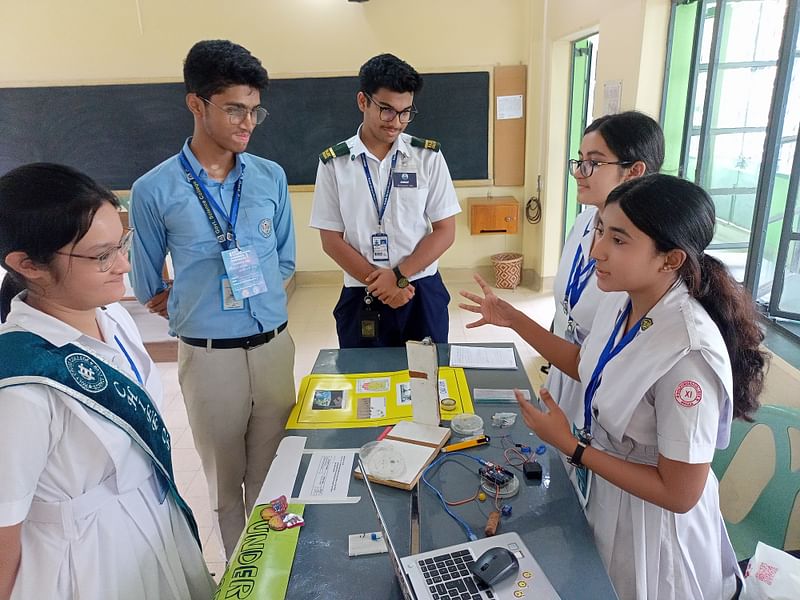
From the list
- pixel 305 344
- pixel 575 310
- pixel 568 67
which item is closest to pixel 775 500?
pixel 575 310

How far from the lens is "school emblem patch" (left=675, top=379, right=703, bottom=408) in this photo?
1.05m

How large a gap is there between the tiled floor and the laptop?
144 centimetres

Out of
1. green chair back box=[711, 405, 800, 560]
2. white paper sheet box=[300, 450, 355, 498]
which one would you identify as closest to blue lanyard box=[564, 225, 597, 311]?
green chair back box=[711, 405, 800, 560]

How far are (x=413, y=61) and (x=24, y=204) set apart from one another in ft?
14.3

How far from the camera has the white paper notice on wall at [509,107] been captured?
482cm

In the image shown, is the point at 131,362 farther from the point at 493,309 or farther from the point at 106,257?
the point at 493,309

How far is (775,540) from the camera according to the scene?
5.00 feet

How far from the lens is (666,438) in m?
1.07

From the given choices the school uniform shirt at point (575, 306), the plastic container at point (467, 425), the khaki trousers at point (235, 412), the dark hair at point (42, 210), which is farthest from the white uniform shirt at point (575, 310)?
the dark hair at point (42, 210)

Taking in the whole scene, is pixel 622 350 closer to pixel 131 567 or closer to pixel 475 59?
pixel 131 567

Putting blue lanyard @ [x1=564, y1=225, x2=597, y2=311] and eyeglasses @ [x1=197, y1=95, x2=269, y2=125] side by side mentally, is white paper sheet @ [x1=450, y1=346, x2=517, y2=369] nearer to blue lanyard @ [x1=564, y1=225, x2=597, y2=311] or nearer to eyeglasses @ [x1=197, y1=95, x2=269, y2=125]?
blue lanyard @ [x1=564, y1=225, x2=597, y2=311]

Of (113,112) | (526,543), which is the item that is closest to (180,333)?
(526,543)

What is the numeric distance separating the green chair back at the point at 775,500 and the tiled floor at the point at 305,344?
1827mm

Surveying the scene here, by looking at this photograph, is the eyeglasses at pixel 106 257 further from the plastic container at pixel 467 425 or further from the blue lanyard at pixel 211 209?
the plastic container at pixel 467 425
